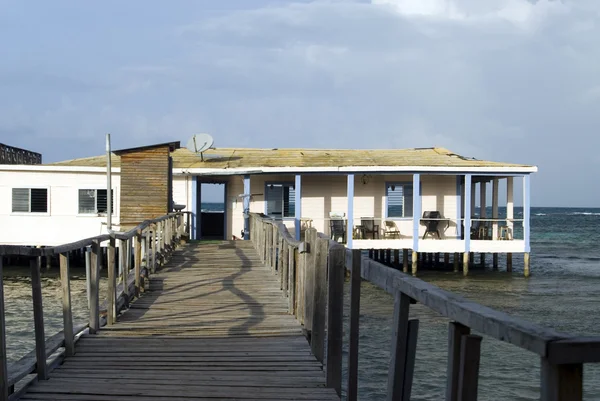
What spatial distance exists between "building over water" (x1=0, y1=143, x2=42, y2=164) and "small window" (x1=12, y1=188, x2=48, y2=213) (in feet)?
11.5

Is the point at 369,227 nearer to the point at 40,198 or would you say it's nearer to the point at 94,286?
the point at 40,198

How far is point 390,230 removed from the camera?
78.8ft

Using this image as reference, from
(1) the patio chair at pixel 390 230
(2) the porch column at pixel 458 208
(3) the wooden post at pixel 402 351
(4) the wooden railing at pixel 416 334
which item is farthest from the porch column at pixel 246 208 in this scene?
(3) the wooden post at pixel 402 351

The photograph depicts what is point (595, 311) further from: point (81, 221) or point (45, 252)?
point (45, 252)

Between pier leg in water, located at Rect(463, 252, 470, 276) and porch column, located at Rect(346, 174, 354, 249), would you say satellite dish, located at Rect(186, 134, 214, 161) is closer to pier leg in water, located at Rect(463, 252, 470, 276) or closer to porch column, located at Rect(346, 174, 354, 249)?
porch column, located at Rect(346, 174, 354, 249)

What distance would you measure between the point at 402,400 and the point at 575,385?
135 cm

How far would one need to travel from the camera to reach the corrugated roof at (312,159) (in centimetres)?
2336

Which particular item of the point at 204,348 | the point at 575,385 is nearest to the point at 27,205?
the point at 204,348

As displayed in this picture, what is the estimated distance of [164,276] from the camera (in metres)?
12.5

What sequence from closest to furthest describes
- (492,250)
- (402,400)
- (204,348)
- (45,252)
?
(402,400), (45,252), (204,348), (492,250)

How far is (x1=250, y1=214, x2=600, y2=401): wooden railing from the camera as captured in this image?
1787 millimetres

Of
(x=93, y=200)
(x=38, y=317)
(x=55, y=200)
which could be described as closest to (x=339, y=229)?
(x=93, y=200)

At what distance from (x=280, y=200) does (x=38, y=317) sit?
64.8 feet

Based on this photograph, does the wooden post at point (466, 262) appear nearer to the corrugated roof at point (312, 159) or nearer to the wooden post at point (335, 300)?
the corrugated roof at point (312, 159)
